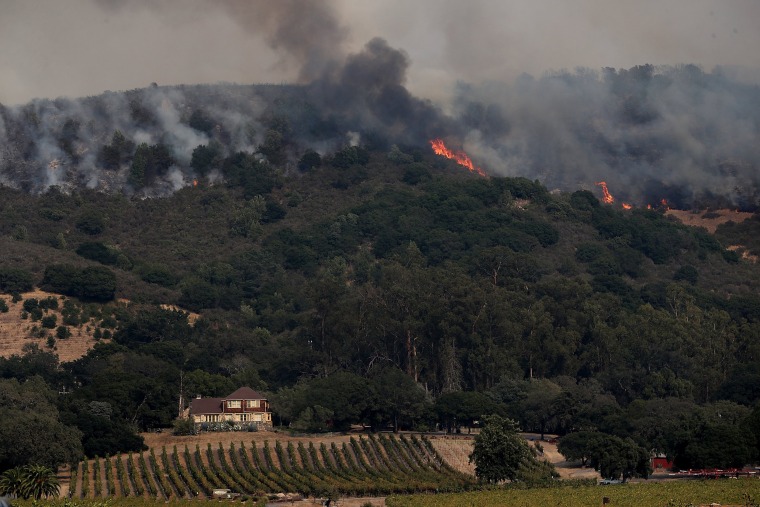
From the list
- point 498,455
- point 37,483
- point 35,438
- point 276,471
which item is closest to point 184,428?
point 276,471

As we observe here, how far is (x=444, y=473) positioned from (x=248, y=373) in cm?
4458

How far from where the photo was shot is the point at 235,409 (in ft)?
528

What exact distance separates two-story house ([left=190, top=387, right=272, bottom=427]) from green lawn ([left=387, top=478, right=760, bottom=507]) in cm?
4246

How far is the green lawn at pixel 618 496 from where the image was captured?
108 meters

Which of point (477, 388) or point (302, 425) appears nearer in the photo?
point (302, 425)

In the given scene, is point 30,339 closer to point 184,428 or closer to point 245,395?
point 245,395

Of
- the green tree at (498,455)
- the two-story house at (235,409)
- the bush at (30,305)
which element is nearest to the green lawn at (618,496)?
the green tree at (498,455)

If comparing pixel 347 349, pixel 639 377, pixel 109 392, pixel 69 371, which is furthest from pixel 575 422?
pixel 69 371

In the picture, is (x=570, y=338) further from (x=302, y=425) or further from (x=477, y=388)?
(x=302, y=425)

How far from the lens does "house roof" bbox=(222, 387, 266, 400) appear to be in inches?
6378

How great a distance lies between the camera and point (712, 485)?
120562 mm

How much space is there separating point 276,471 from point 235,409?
27432 millimetres

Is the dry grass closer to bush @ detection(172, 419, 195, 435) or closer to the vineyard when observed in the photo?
bush @ detection(172, 419, 195, 435)

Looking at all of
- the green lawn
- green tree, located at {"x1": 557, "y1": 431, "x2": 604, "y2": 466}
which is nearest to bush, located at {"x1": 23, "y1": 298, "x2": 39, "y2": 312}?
green tree, located at {"x1": 557, "y1": 431, "x2": 604, "y2": 466}
